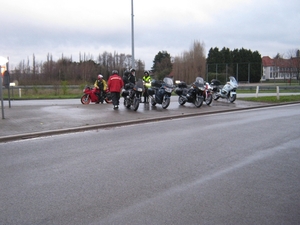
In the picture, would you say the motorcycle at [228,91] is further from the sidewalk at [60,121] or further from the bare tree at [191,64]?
the bare tree at [191,64]

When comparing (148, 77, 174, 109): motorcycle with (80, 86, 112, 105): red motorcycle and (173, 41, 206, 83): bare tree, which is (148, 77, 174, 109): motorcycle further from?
(173, 41, 206, 83): bare tree

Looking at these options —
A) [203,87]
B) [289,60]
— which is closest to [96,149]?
[203,87]

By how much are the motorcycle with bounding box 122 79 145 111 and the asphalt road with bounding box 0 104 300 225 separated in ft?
18.7

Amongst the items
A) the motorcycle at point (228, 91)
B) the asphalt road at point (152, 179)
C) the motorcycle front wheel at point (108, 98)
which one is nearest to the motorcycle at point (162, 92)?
the motorcycle front wheel at point (108, 98)

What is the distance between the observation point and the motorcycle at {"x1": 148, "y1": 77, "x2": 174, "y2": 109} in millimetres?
16297

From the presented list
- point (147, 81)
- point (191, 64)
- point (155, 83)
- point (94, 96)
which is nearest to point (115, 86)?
point (155, 83)

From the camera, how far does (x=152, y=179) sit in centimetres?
561

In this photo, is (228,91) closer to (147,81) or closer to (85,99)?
(147,81)

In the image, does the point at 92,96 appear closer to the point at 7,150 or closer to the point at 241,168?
the point at 7,150

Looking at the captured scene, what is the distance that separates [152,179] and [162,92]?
36.0 ft

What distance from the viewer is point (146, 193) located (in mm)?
4977

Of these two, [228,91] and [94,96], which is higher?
[228,91]

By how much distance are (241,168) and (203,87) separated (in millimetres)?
11775

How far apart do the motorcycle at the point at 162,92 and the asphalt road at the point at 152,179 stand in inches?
270
